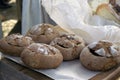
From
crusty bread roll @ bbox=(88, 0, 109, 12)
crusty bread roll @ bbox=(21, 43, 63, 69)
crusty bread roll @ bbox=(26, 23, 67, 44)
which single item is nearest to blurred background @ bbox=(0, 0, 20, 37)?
crusty bread roll @ bbox=(88, 0, 109, 12)

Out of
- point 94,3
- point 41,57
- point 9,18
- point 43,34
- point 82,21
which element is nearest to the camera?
point 41,57

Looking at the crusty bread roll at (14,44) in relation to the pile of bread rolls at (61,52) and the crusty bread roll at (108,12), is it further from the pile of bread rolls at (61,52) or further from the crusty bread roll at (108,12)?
the crusty bread roll at (108,12)

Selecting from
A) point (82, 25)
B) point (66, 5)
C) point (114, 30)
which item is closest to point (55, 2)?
point (66, 5)

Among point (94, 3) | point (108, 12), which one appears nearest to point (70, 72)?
point (108, 12)

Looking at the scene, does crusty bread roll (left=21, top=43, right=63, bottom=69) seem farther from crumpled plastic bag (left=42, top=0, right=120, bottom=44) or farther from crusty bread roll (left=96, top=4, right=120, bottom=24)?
crusty bread roll (left=96, top=4, right=120, bottom=24)

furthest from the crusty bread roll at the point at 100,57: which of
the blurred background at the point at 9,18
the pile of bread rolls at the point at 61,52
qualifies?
the blurred background at the point at 9,18

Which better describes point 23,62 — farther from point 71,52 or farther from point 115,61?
point 115,61

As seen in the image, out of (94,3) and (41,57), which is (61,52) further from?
(94,3)
